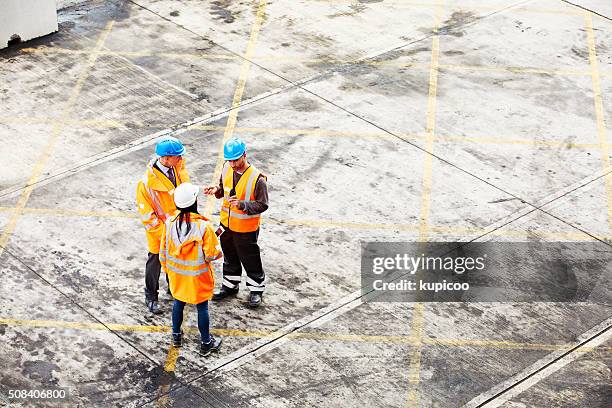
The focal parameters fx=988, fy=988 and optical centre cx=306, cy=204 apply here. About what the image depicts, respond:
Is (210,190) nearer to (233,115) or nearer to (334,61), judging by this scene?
(233,115)

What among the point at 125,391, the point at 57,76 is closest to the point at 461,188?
the point at 125,391

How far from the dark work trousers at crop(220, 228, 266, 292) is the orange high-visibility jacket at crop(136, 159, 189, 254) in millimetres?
749

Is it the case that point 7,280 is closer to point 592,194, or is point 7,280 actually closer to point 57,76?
point 57,76

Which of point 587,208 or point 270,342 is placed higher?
point 587,208

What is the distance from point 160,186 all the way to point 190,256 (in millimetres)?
975

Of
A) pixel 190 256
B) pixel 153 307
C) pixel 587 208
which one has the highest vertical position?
pixel 190 256

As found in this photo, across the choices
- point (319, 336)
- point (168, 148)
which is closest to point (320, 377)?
point (319, 336)

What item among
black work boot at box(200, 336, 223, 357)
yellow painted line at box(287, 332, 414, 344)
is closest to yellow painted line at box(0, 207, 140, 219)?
black work boot at box(200, 336, 223, 357)

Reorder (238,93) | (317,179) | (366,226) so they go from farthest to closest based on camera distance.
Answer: (238,93) → (317,179) → (366,226)

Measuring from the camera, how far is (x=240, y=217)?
1010 centimetres

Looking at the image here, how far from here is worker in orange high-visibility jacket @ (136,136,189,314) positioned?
9.83 metres

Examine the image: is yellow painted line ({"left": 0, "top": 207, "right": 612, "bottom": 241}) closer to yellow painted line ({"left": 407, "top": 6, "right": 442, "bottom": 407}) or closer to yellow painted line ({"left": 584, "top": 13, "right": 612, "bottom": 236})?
yellow painted line ({"left": 407, "top": 6, "right": 442, "bottom": 407})

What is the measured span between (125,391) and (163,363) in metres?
0.54

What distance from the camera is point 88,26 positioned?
55.3 ft
